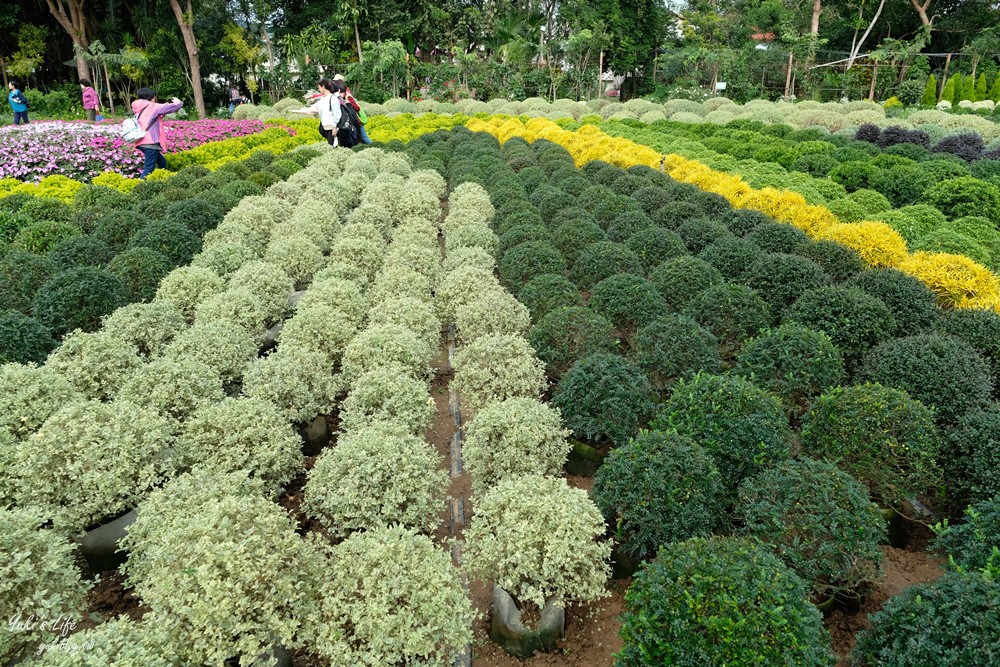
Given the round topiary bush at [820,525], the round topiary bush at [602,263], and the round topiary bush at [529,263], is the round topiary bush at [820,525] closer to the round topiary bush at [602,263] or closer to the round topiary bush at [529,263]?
the round topiary bush at [602,263]

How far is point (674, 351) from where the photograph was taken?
594 cm

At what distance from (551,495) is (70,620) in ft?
10.7

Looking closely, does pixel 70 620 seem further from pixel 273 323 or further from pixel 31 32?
pixel 31 32

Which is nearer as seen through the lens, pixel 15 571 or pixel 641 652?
pixel 641 652

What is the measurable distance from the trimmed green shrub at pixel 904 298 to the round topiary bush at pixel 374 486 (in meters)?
5.72

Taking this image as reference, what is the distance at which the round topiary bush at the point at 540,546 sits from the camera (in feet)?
12.2

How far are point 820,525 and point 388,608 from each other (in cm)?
290

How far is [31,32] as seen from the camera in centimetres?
3744

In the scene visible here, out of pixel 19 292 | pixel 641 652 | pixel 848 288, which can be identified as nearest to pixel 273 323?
pixel 19 292

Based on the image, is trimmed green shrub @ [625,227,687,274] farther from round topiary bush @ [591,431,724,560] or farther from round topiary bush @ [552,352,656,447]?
round topiary bush @ [591,431,724,560]

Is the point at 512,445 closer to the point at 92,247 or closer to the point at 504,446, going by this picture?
the point at 504,446

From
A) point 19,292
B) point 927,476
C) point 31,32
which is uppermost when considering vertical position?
point 31,32

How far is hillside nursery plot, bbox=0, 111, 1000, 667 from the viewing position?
3.28 metres

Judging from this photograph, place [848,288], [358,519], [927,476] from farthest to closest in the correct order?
1. [848,288]
2. [927,476]
3. [358,519]
